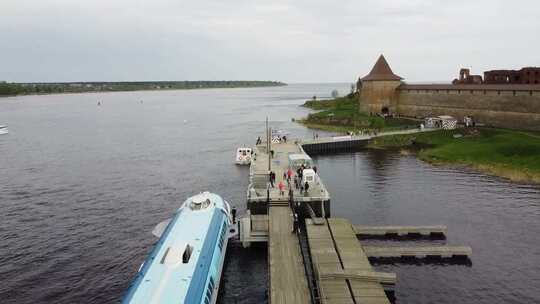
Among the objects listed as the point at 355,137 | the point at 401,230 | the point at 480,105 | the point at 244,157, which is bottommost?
the point at 401,230

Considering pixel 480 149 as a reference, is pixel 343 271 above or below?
below

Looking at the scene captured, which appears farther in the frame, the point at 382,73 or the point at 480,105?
the point at 382,73

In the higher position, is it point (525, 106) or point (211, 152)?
point (525, 106)

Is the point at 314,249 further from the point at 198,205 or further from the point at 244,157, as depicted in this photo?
the point at 244,157

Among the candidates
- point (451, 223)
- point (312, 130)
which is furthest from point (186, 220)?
point (312, 130)

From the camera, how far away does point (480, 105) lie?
75750 millimetres

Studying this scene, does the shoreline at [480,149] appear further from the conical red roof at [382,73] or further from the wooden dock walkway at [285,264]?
the wooden dock walkway at [285,264]

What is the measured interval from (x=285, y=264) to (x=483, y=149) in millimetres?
41743

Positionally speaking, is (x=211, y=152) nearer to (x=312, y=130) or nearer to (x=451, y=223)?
(x=312, y=130)

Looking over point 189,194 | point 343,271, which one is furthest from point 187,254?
point 189,194

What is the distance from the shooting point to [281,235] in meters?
28.1

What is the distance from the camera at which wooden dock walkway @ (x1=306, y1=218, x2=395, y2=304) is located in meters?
21.2

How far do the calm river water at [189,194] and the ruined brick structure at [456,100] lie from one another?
21320 millimetres

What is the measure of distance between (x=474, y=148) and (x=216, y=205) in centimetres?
4111
